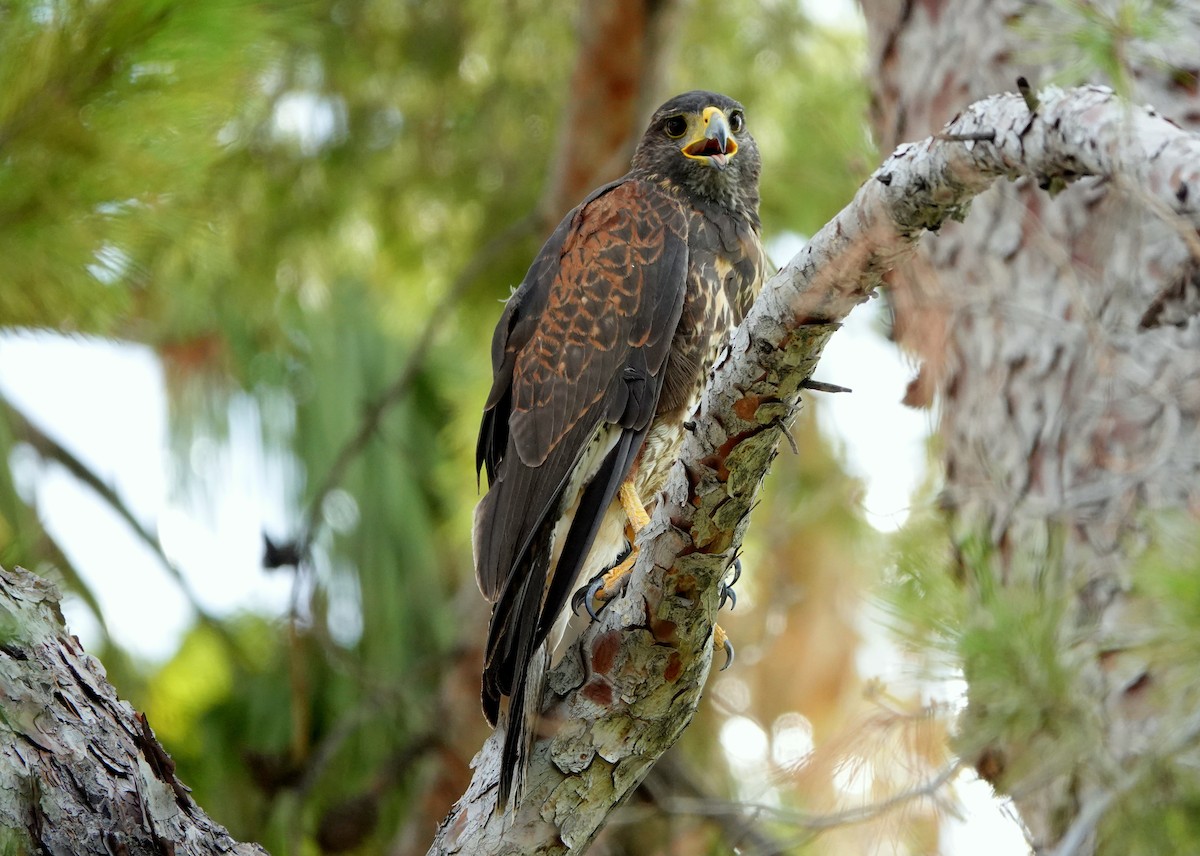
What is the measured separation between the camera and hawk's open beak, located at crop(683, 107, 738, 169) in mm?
3496

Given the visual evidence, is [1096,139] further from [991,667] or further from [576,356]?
[576,356]

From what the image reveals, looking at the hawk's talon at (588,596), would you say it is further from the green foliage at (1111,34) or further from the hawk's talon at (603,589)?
the green foliage at (1111,34)

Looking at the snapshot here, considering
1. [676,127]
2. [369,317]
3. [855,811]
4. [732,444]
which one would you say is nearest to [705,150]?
[676,127]

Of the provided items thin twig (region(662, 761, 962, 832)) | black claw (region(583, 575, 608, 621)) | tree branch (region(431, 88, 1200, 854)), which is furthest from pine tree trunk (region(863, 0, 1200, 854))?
black claw (region(583, 575, 608, 621))

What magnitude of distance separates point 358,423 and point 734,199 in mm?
2755

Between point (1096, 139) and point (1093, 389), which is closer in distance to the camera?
point (1096, 139)

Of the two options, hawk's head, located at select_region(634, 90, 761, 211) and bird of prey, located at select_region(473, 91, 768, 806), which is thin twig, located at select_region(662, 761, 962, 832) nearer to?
bird of prey, located at select_region(473, 91, 768, 806)

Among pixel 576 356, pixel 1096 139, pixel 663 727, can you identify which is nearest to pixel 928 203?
pixel 1096 139

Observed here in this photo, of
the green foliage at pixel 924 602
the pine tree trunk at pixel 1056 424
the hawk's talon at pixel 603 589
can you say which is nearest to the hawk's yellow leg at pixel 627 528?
the hawk's talon at pixel 603 589

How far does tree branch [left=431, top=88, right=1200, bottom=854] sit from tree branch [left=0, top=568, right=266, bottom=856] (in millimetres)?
615

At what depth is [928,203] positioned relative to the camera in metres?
1.85

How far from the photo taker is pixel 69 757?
6.68ft

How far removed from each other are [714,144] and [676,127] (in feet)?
0.76

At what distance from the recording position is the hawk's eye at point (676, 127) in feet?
12.0
